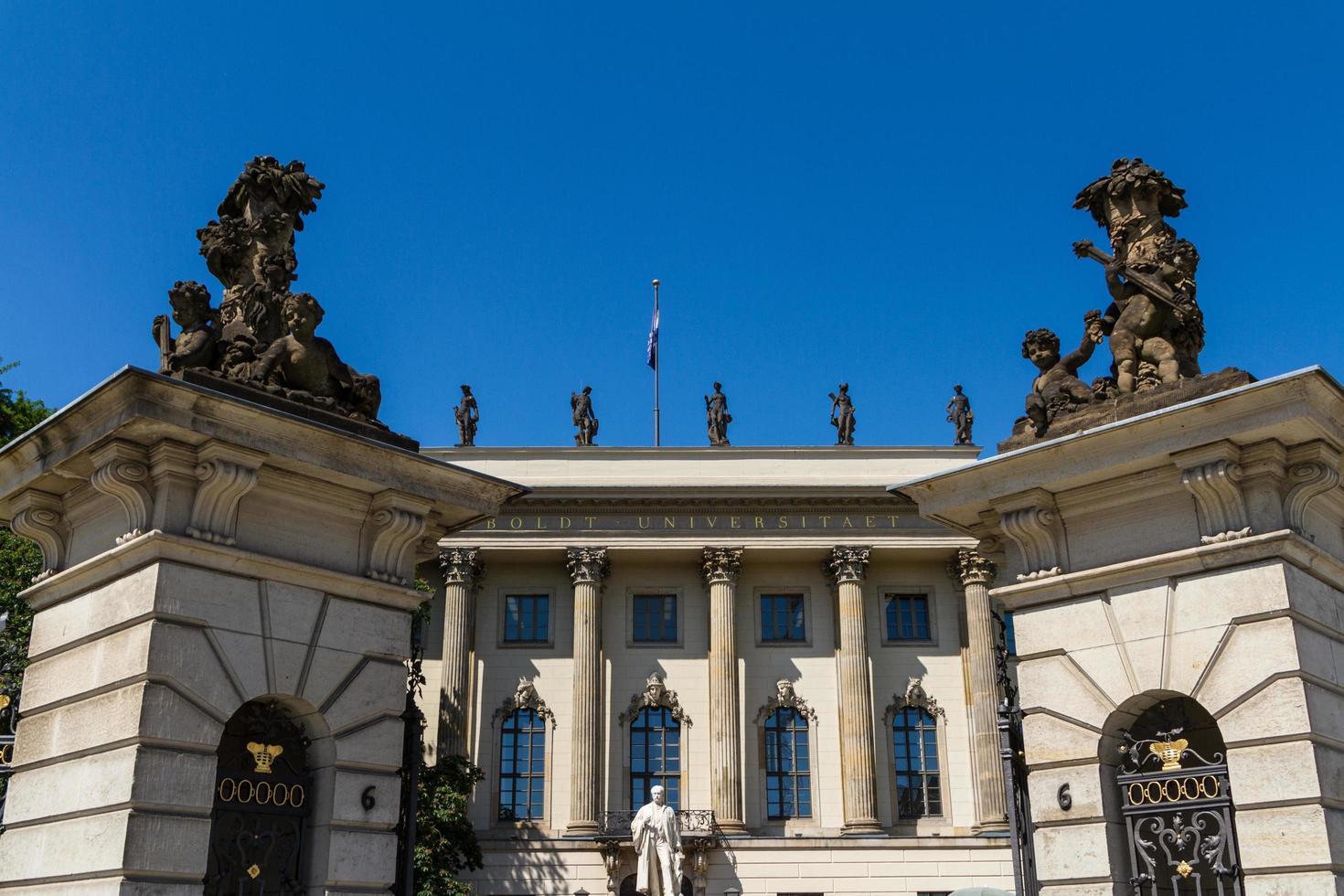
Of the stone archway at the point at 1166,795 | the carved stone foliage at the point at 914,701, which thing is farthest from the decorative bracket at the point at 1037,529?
the carved stone foliage at the point at 914,701

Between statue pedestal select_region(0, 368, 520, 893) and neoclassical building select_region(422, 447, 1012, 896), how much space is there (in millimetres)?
36854

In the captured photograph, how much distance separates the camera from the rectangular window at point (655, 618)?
162ft

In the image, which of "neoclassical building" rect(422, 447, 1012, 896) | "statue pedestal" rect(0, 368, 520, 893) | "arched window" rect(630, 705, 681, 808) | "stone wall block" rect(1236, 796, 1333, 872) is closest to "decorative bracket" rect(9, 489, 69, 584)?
"statue pedestal" rect(0, 368, 520, 893)

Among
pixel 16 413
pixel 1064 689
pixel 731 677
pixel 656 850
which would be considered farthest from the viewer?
pixel 731 677

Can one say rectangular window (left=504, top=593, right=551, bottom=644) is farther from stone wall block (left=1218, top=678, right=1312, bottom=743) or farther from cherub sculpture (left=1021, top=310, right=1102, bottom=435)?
stone wall block (left=1218, top=678, right=1312, bottom=743)

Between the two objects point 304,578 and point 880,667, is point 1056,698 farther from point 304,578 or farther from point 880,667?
point 880,667

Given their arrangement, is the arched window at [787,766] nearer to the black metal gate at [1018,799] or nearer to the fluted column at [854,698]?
the fluted column at [854,698]

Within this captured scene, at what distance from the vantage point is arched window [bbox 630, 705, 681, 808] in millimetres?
47562

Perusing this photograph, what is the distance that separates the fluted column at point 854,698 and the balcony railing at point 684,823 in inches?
173

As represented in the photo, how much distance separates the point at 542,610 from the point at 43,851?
4107 centimetres

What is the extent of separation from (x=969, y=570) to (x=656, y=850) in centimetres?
3196

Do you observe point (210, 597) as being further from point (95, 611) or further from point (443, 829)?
point (443, 829)

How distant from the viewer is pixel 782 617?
49.8 metres

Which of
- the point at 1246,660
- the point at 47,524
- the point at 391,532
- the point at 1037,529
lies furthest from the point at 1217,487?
the point at 47,524
